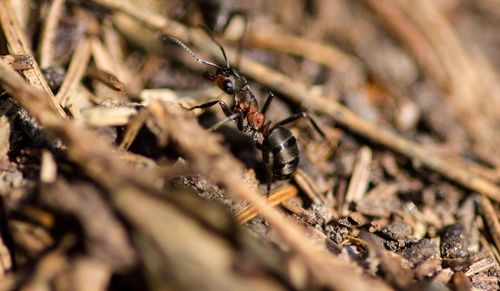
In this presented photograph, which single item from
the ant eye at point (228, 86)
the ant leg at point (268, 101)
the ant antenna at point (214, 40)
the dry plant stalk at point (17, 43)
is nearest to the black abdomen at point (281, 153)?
the ant leg at point (268, 101)

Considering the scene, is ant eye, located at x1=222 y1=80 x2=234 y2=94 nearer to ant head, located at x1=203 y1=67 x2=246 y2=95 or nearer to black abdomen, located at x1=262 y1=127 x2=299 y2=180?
ant head, located at x1=203 y1=67 x2=246 y2=95

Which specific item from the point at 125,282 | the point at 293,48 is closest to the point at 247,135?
the point at 293,48

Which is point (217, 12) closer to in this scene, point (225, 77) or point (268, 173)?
point (225, 77)

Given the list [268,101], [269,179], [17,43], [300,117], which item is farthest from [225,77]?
[17,43]

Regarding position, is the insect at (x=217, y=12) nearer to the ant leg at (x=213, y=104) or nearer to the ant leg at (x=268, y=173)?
the ant leg at (x=213, y=104)

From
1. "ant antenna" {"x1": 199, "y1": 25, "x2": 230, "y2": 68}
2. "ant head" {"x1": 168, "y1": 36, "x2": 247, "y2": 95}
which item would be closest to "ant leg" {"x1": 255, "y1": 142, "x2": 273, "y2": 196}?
"ant head" {"x1": 168, "y1": 36, "x2": 247, "y2": 95}

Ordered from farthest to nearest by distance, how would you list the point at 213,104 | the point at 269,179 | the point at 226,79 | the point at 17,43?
the point at 226,79
the point at 213,104
the point at 269,179
the point at 17,43

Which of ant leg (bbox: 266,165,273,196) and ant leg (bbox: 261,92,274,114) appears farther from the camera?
ant leg (bbox: 261,92,274,114)
